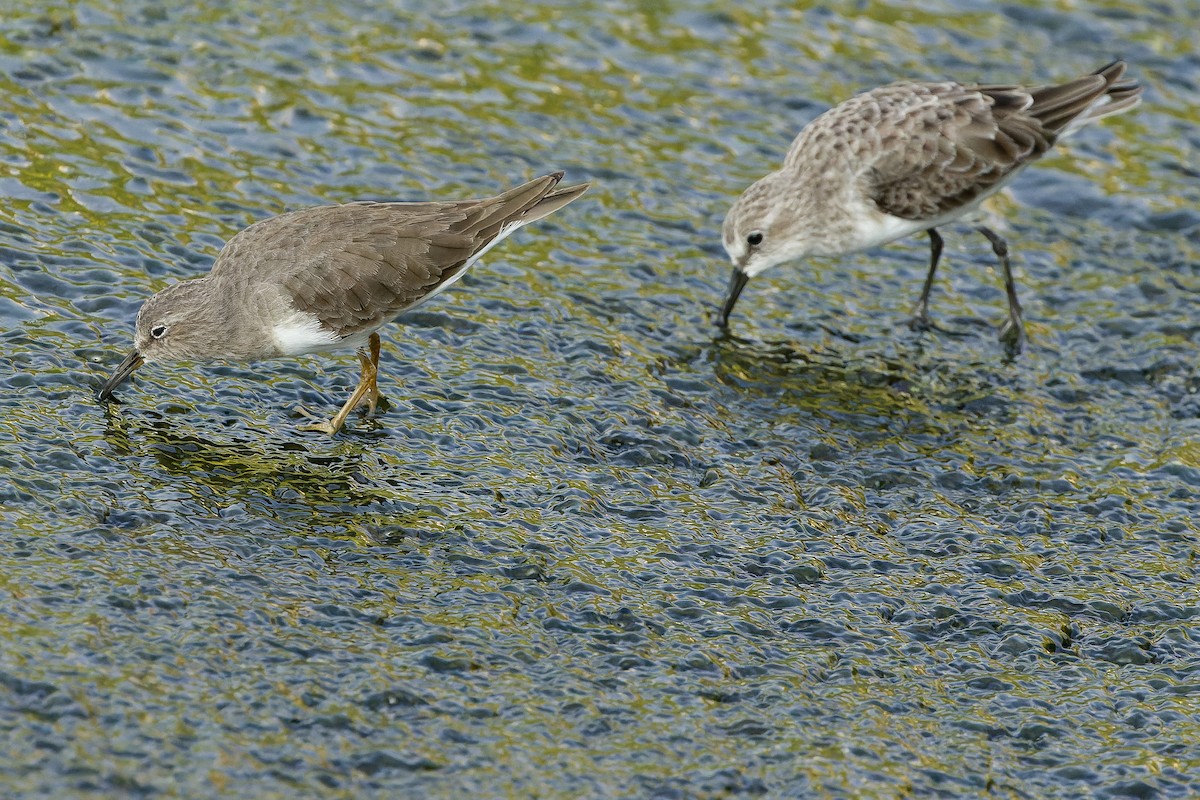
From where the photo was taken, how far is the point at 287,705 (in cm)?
595

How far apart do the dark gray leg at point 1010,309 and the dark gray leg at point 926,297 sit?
0.39 meters

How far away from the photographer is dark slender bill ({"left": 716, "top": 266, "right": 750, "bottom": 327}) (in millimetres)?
9920

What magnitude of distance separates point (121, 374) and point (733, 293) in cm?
429

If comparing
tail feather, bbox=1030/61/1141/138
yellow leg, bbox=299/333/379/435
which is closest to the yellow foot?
yellow leg, bbox=299/333/379/435

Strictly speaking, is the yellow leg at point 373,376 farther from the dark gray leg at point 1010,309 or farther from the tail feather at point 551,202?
the dark gray leg at point 1010,309

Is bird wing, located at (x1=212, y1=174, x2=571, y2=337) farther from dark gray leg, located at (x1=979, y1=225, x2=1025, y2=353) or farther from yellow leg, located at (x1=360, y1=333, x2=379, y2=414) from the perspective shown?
dark gray leg, located at (x1=979, y1=225, x2=1025, y2=353)

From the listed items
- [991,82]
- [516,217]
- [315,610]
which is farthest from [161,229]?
[991,82]

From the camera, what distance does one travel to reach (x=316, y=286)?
8.06m

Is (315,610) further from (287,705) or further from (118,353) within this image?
(118,353)

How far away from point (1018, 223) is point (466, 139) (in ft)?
15.3

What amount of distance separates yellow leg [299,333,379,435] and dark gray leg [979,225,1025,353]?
4.61 metres

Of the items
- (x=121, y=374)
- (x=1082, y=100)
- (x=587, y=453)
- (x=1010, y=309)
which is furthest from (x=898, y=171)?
(x=121, y=374)

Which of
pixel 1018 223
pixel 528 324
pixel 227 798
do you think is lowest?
pixel 227 798

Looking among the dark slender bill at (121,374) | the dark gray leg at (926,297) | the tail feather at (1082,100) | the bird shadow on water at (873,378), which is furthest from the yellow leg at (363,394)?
the tail feather at (1082,100)
